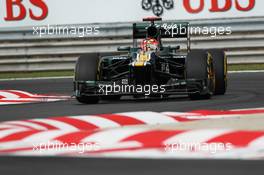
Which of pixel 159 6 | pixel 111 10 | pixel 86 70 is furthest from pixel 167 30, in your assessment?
pixel 111 10

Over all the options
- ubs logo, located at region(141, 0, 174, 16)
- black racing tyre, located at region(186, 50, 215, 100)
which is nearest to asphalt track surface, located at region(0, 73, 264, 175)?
black racing tyre, located at region(186, 50, 215, 100)

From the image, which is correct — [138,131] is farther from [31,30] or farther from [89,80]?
[31,30]

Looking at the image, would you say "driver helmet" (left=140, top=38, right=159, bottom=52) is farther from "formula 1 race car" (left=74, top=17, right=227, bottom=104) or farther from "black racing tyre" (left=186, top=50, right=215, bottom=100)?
"black racing tyre" (left=186, top=50, right=215, bottom=100)

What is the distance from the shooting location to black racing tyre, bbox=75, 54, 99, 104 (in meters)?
14.0

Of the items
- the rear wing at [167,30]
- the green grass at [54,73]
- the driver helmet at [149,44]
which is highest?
the rear wing at [167,30]

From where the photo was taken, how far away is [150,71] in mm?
14117

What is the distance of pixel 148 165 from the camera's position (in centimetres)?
638

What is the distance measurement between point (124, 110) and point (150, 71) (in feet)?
6.01

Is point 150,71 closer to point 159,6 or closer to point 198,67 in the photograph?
point 198,67

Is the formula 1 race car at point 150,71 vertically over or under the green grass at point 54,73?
over

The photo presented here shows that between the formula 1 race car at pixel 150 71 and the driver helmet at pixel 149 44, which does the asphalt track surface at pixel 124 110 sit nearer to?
the formula 1 race car at pixel 150 71

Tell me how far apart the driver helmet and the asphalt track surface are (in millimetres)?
803

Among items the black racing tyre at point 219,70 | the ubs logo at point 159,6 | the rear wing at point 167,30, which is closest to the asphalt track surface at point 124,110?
the black racing tyre at point 219,70

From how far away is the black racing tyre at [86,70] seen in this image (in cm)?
1403
